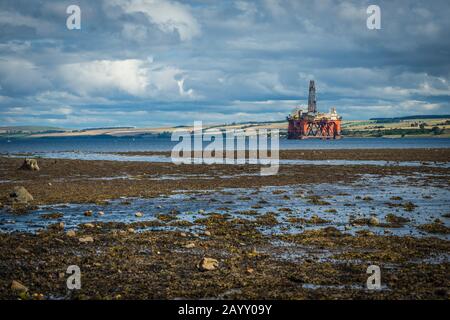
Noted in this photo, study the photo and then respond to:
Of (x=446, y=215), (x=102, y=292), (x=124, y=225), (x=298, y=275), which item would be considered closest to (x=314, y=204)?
(x=446, y=215)

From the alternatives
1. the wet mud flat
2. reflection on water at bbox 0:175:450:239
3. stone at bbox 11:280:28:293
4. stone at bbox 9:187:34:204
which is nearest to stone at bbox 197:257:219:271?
the wet mud flat

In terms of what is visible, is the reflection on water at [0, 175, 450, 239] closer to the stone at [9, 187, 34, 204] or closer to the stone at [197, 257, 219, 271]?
the stone at [9, 187, 34, 204]

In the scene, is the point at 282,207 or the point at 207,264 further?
the point at 282,207

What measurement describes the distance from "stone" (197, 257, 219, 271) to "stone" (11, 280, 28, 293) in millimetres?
4817

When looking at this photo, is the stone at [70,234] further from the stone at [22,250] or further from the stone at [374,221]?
the stone at [374,221]

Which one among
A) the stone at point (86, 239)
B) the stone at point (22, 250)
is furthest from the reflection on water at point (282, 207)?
the stone at point (22, 250)

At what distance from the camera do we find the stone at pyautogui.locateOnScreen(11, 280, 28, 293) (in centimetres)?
1233

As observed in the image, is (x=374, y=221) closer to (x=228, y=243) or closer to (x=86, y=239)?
(x=228, y=243)

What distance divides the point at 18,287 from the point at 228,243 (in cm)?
790

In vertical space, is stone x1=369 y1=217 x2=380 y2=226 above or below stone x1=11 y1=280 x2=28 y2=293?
below

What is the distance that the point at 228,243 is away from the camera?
1817 centimetres

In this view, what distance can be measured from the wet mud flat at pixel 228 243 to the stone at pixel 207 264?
3.1 inches

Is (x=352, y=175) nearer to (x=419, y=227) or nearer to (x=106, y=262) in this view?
(x=419, y=227)

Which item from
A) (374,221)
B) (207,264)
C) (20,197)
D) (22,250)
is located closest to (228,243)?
(207,264)
